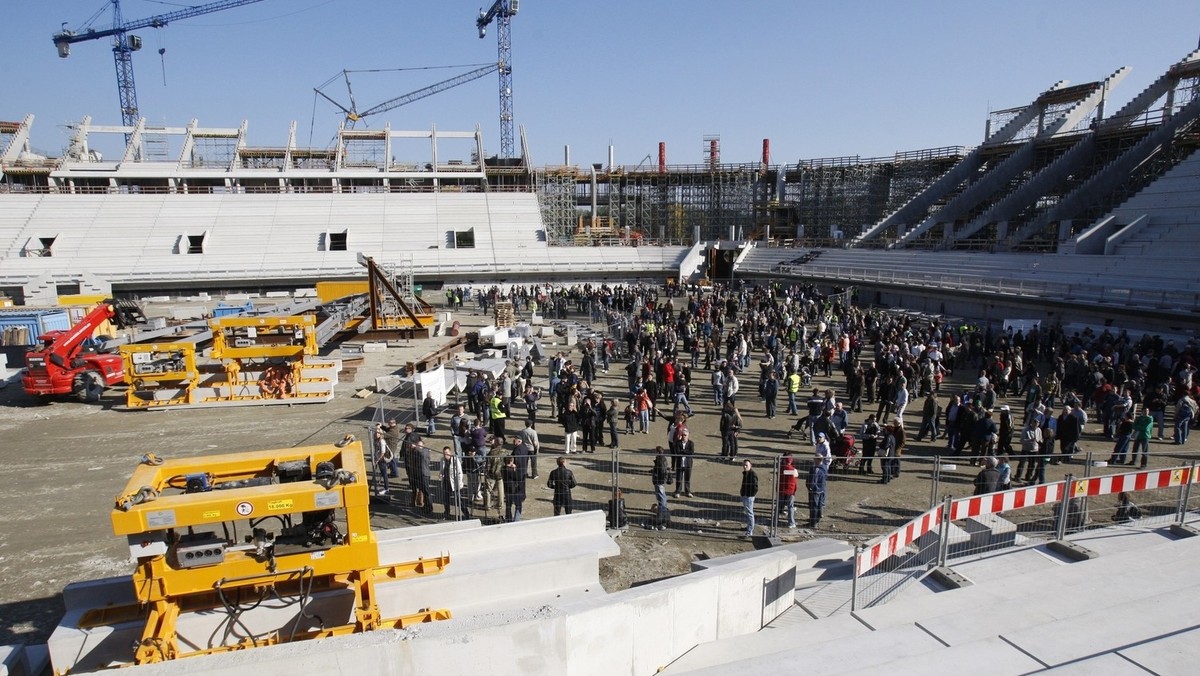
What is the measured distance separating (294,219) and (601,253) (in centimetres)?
1984

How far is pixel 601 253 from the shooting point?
138 ft

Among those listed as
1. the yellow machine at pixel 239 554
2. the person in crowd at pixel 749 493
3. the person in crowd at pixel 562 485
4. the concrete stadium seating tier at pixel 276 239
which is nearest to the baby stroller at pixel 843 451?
the person in crowd at pixel 749 493

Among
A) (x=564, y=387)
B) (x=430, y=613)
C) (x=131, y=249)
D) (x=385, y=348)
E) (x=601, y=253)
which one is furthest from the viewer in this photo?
(x=601, y=253)

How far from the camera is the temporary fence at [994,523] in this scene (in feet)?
19.6

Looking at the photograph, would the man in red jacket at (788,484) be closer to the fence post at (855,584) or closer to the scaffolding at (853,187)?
the fence post at (855,584)

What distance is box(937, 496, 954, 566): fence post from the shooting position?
6227mm

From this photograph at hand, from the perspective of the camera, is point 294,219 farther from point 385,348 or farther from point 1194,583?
point 1194,583

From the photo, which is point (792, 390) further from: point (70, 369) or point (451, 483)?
point (70, 369)

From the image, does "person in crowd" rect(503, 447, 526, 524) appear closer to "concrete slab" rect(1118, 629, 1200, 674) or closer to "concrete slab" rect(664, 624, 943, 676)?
"concrete slab" rect(664, 624, 943, 676)

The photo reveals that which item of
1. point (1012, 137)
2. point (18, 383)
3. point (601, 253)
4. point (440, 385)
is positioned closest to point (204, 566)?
point (440, 385)

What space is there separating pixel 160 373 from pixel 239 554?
1292cm

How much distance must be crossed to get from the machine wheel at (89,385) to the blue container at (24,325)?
7334 millimetres

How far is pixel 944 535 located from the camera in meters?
6.29

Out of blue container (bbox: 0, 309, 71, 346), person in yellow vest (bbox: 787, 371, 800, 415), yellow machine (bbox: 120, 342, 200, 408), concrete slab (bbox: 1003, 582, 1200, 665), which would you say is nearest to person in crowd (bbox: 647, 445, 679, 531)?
concrete slab (bbox: 1003, 582, 1200, 665)
